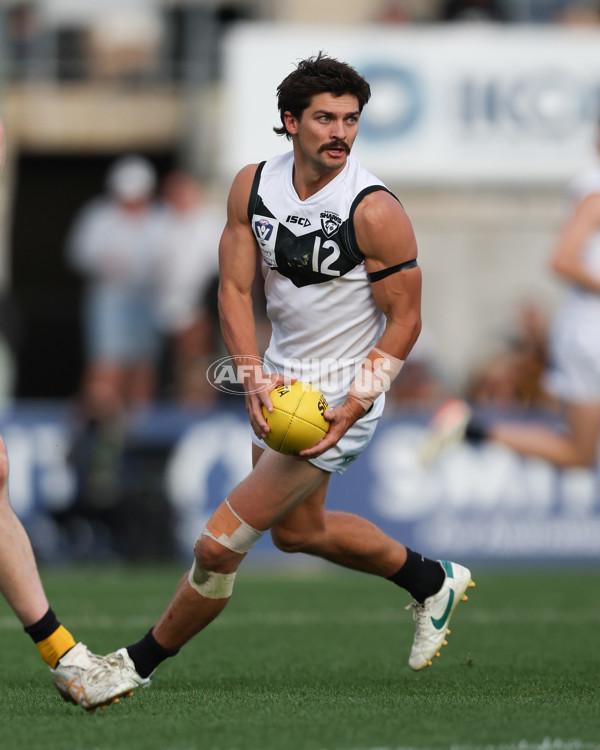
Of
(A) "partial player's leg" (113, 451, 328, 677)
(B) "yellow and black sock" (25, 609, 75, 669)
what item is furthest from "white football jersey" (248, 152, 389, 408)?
(B) "yellow and black sock" (25, 609, 75, 669)

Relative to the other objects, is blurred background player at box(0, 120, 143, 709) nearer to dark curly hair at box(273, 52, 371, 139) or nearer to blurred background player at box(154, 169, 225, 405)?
dark curly hair at box(273, 52, 371, 139)

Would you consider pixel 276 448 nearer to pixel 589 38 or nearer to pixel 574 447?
pixel 574 447

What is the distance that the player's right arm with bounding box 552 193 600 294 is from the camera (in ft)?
29.5

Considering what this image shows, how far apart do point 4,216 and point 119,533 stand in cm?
677

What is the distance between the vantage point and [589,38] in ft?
51.3

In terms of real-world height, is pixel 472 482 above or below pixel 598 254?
below

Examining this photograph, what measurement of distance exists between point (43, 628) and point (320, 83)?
2277mm

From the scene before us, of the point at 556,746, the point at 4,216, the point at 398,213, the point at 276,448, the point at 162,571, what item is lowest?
the point at 162,571

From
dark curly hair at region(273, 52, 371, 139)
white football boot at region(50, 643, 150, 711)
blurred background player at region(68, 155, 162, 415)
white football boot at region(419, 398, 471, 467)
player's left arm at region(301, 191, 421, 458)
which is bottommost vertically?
blurred background player at region(68, 155, 162, 415)

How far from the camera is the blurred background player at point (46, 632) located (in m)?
5.34

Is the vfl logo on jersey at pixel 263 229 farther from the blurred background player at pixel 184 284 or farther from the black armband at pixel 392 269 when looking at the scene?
the blurred background player at pixel 184 284

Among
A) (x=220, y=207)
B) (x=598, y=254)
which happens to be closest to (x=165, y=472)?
(x=220, y=207)

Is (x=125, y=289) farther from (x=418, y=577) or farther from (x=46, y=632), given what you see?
(x=46, y=632)

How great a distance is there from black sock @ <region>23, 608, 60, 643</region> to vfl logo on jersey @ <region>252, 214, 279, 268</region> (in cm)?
160
